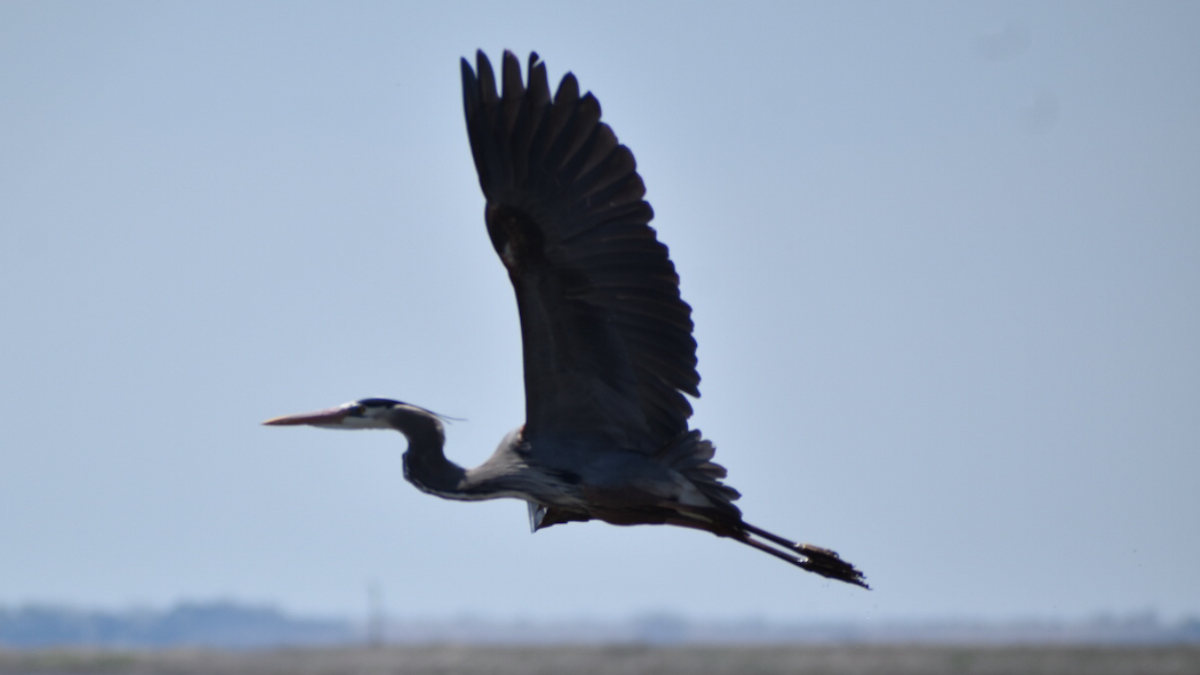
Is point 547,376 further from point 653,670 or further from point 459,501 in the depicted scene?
point 653,670

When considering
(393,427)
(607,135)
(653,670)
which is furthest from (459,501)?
(653,670)

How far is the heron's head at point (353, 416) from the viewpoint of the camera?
9320 millimetres

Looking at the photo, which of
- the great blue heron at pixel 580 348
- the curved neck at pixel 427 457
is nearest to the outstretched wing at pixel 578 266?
the great blue heron at pixel 580 348

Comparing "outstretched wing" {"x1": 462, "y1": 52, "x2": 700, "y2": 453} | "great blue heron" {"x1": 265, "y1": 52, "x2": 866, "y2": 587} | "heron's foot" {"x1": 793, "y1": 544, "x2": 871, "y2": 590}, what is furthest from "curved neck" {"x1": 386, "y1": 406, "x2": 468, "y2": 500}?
"heron's foot" {"x1": 793, "y1": 544, "x2": 871, "y2": 590}

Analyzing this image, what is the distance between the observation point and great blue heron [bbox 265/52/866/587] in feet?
29.7

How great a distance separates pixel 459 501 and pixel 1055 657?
178 feet

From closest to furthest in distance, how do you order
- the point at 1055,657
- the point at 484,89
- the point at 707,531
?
the point at 484,89 → the point at 707,531 → the point at 1055,657

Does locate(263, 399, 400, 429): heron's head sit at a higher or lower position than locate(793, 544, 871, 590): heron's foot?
higher

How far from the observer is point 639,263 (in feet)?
30.2

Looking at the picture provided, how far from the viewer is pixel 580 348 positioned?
927cm

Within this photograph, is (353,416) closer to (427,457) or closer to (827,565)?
(427,457)

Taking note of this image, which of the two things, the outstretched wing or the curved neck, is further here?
the curved neck

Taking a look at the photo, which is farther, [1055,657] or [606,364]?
[1055,657]

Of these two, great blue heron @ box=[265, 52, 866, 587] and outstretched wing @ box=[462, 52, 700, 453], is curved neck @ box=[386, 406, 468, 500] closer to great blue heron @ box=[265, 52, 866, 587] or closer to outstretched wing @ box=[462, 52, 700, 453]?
great blue heron @ box=[265, 52, 866, 587]
